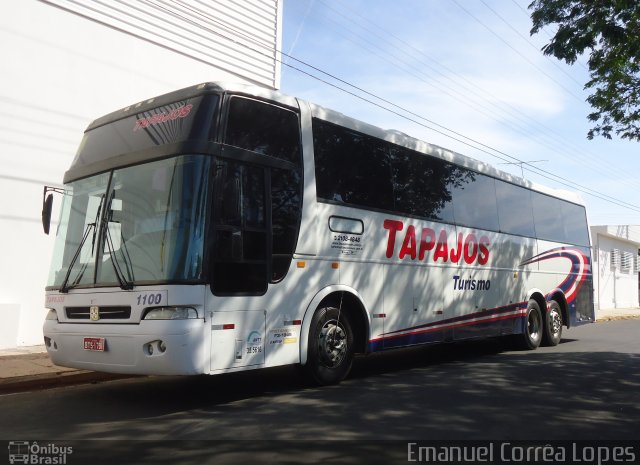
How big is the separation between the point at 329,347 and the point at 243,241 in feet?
6.45

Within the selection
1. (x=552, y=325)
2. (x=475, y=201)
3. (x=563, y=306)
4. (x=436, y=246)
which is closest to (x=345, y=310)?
(x=436, y=246)

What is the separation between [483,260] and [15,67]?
9.05 metres

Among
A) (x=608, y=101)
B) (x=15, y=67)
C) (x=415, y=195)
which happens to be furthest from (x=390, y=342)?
(x=15, y=67)

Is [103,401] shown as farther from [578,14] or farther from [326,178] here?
[578,14]

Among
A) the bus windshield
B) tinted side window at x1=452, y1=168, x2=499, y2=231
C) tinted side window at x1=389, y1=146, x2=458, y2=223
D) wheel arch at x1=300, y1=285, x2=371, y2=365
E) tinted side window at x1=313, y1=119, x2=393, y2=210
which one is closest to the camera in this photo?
the bus windshield

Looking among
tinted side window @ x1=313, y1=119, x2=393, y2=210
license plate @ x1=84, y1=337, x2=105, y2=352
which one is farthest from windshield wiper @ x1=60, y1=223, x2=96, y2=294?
tinted side window @ x1=313, y1=119, x2=393, y2=210

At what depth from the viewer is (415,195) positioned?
29.3 feet

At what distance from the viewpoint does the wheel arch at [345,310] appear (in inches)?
271

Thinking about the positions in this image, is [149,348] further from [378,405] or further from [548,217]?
[548,217]

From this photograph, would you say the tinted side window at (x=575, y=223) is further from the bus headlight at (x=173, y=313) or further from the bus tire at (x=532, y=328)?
the bus headlight at (x=173, y=313)

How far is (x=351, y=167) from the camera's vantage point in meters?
7.84

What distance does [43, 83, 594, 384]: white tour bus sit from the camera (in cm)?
585

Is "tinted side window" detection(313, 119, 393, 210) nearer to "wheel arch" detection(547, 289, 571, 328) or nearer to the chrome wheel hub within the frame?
→ the chrome wheel hub

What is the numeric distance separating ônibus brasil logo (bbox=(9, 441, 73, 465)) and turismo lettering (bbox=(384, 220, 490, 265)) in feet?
16.3
